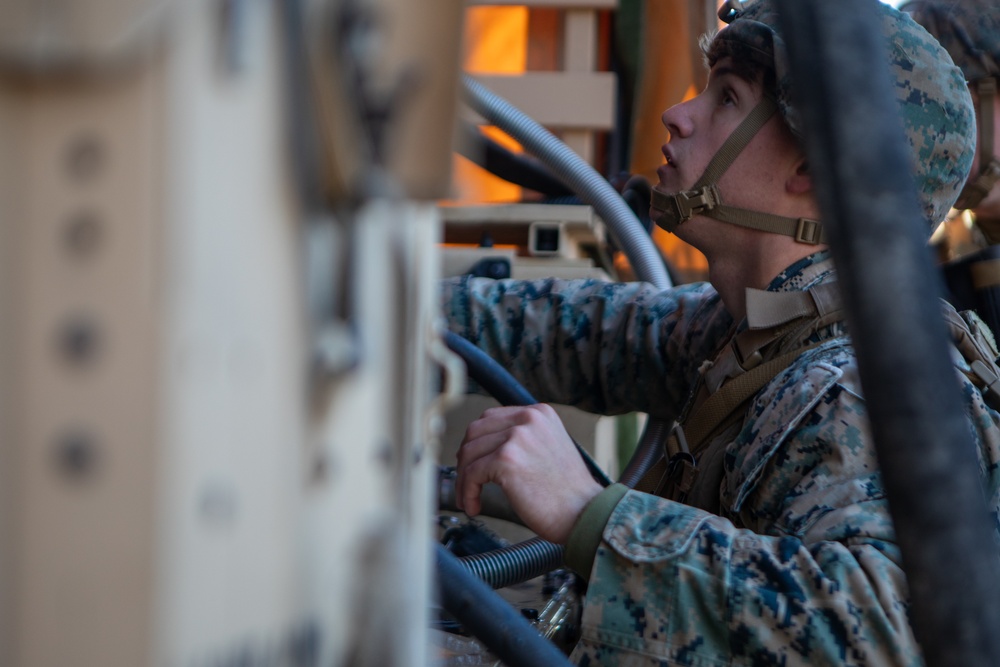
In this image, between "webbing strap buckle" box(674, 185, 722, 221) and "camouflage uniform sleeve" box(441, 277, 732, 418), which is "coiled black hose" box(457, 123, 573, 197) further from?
"webbing strap buckle" box(674, 185, 722, 221)

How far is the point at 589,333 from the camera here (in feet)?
6.76

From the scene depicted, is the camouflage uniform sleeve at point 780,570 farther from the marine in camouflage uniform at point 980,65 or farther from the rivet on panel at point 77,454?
the marine in camouflage uniform at point 980,65

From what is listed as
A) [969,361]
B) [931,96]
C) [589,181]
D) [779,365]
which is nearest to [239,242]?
[779,365]

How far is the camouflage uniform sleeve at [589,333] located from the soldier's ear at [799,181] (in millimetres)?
276

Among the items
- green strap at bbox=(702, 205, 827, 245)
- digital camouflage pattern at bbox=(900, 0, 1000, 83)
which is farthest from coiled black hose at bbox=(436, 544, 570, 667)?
digital camouflage pattern at bbox=(900, 0, 1000, 83)

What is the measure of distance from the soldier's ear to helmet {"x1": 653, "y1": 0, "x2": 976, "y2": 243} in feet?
0.19

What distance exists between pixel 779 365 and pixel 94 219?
1.37 meters

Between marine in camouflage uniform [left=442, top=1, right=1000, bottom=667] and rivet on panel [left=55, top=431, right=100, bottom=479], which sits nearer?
rivet on panel [left=55, top=431, right=100, bottom=479]

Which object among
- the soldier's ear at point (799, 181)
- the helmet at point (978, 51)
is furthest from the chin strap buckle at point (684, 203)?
the helmet at point (978, 51)

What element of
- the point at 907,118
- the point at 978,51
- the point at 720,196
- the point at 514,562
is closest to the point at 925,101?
the point at 907,118

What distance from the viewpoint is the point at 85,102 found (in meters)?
0.36

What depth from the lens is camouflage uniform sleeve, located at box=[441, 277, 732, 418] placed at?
6.70ft

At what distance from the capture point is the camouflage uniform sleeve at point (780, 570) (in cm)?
123

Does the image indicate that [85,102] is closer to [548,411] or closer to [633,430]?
[548,411]
